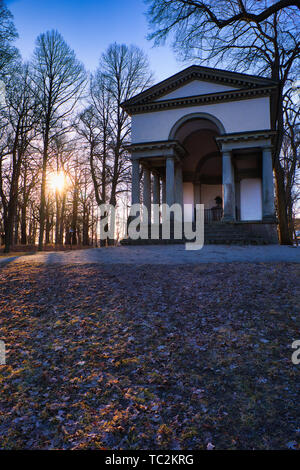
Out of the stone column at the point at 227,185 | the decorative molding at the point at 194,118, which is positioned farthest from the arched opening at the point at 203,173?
the stone column at the point at 227,185

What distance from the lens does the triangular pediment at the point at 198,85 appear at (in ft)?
56.5

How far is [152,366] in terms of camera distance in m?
4.00

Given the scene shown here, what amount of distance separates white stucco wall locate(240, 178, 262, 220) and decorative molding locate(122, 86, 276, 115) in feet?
22.2

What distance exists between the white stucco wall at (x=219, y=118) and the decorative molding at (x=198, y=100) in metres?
0.22

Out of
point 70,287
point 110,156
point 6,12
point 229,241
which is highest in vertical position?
point 6,12

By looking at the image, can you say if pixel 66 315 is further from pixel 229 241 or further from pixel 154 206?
pixel 154 206

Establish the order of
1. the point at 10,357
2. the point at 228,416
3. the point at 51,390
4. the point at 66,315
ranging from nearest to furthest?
the point at 228,416, the point at 51,390, the point at 10,357, the point at 66,315

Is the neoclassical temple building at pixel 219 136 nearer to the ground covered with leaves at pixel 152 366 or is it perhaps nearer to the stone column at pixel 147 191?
the stone column at pixel 147 191

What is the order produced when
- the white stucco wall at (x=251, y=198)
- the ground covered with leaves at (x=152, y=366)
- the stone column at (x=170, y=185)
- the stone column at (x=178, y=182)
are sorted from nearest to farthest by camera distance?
the ground covered with leaves at (x=152, y=366) → the stone column at (x=170, y=185) → the stone column at (x=178, y=182) → the white stucco wall at (x=251, y=198)

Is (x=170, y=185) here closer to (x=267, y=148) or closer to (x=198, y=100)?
(x=198, y=100)

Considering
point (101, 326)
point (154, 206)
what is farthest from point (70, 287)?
point (154, 206)

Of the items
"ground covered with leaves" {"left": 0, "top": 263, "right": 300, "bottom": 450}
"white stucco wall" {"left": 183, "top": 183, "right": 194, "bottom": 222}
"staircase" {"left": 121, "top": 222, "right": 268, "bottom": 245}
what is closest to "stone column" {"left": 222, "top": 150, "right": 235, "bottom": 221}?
"staircase" {"left": 121, "top": 222, "right": 268, "bottom": 245}

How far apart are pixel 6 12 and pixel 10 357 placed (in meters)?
A: 15.8
